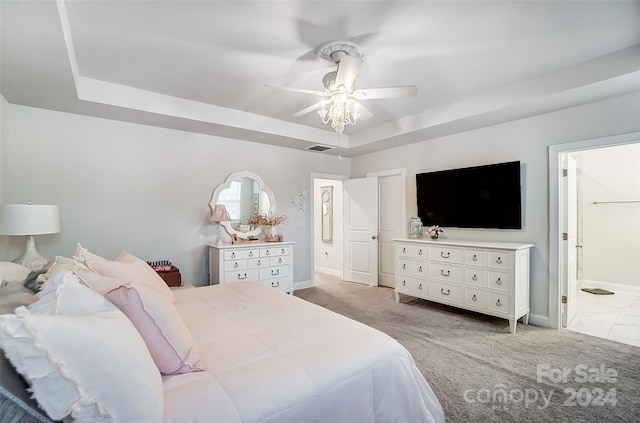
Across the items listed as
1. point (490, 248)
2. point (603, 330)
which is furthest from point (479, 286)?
point (603, 330)

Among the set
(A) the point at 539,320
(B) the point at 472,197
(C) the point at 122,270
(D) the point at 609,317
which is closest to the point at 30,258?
(C) the point at 122,270

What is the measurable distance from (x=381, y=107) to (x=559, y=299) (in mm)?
2992

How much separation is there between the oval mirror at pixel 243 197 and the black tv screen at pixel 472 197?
2417mm

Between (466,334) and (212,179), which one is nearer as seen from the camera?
(466,334)

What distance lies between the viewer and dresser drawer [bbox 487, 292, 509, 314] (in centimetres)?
322

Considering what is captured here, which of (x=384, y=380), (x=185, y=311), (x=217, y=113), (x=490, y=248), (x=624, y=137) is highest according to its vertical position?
(x=217, y=113)

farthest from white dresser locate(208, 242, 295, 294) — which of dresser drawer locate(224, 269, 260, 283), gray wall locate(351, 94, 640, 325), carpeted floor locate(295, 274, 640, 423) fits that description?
gray wall locate(351, 94, 640, 325)

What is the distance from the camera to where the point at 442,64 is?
2.69 m

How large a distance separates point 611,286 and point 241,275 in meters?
5.81

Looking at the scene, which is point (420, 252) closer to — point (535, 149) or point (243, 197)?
point (535, 149)

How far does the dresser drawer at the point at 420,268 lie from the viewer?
3.96 m

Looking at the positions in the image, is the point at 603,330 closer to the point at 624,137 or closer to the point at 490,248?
the point at 490,248

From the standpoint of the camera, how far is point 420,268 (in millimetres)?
4023

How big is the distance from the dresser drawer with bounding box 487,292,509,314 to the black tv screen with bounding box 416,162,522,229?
0.88 meters
